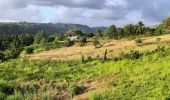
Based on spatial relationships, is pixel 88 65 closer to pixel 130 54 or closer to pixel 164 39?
pixel 130 54

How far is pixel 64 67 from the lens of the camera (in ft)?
161

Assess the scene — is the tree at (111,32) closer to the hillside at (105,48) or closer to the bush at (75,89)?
the hillside at (105,48)

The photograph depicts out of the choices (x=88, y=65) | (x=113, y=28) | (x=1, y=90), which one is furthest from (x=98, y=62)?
(x=113, y=28)

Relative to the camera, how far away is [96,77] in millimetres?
42344

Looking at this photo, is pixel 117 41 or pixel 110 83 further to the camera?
pixel 117 41

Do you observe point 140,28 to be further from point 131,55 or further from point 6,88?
point 6,88

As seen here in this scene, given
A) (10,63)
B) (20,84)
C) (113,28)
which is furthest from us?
(113,28)

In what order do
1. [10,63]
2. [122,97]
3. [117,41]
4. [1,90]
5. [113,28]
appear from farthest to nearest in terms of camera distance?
[113,28]
[117,41]
[10,63]
[1,90]
[122,97]

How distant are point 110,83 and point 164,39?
18.8 meters

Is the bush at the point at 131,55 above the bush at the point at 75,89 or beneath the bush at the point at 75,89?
above

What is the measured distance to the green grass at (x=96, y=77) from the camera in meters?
33.8

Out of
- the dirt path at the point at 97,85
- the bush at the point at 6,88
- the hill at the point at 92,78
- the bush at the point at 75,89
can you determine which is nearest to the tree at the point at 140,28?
the hill at the point at 92,78

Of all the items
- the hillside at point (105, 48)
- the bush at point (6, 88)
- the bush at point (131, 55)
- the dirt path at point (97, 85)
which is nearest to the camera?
the dirt path at point (97, 85)

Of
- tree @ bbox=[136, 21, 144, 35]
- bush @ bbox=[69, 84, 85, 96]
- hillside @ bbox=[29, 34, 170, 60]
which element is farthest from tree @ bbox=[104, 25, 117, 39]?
bush @ bbox=[69, 84, 85, 96]
